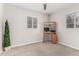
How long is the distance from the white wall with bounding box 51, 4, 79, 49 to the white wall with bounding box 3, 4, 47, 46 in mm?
1207

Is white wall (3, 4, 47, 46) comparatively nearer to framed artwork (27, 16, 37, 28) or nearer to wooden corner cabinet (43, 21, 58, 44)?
framed artwork (27, 16, 37, 28)

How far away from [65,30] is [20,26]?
2.39 metres

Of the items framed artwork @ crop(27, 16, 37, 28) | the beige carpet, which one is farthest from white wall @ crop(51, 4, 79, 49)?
framed artwork @ crop(27, 16, 37, 28)

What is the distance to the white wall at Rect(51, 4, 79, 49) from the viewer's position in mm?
3824

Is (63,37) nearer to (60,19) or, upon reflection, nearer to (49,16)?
(60,19)

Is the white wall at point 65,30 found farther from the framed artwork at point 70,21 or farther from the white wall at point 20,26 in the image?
the white wall at point 20,26

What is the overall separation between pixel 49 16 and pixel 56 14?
0.71 meters

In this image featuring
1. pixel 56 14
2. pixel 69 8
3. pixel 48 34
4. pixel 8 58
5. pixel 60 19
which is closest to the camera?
pixel 8 58

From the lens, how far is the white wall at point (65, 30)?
3824 millimetres

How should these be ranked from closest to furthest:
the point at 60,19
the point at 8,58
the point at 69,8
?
the point at 8,58, the point at 69,8, the point at 60,19

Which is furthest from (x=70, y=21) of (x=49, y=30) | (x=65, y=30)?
(x=49, y=30)

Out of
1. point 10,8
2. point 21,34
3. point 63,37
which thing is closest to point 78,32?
point 63,37

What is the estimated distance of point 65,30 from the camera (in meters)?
4.60

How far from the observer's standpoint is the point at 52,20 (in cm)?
582
